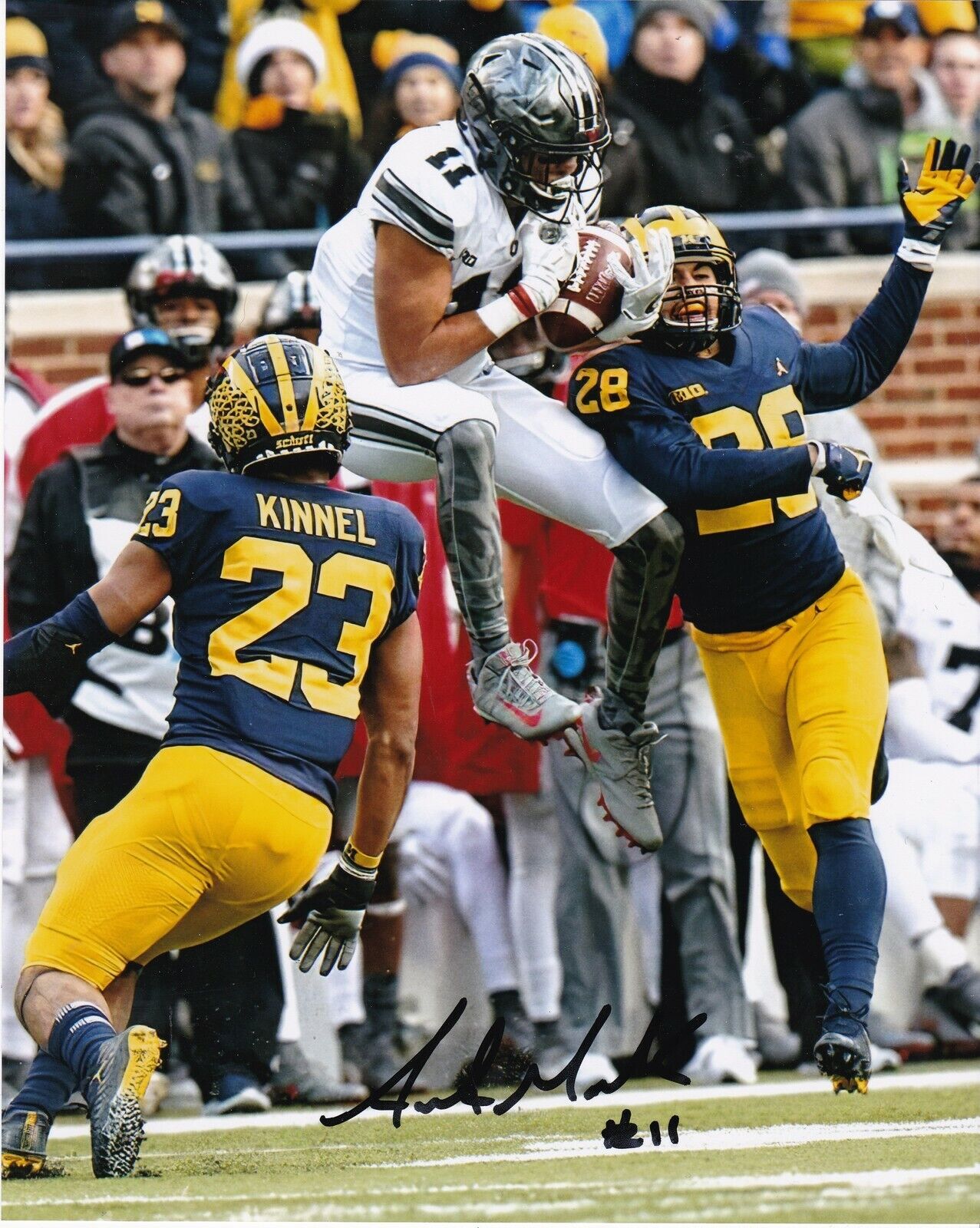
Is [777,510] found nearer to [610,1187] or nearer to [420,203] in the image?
[420,203]

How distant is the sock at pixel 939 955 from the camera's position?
20.4 feet

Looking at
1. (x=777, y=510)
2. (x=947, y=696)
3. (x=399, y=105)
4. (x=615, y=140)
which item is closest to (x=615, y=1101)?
(x=947, y=696)

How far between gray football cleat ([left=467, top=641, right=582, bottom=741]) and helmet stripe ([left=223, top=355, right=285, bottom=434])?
25.5 inches

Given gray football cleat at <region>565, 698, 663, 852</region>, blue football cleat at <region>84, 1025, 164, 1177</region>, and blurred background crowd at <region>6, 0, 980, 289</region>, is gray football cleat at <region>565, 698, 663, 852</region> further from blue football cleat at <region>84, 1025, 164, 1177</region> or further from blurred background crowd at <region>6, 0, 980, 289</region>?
blurred background crowd at <region>6, 0, 980, 289</region>

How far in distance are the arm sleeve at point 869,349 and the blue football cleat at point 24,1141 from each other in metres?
2.18

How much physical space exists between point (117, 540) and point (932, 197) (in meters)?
2.17

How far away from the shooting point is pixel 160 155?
6.77 m

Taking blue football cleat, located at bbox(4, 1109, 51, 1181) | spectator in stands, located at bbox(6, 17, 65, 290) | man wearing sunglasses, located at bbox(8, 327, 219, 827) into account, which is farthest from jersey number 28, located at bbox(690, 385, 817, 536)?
spectator in stands, located at bbox(6, 17, 65, 290)

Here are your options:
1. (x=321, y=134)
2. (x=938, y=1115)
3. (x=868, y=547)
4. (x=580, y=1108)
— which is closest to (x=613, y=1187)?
(x=938, y=1115)

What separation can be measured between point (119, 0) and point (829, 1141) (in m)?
4.44

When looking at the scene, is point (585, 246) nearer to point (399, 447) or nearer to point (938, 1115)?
point (399, 447)

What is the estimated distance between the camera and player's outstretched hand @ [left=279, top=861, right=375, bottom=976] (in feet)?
15.5

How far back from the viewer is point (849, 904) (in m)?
4.45

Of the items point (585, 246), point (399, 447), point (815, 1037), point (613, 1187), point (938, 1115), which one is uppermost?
point (585, 246)
